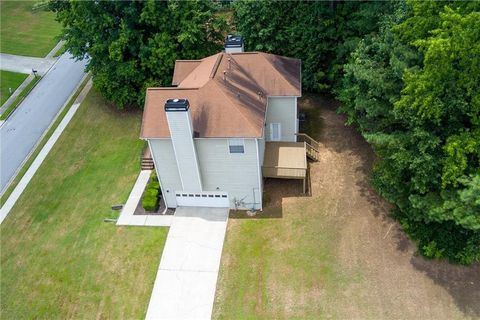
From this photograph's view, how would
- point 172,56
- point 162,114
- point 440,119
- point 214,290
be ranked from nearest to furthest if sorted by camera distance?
point 440,119
point 214,290
point 162,114
point 172,56

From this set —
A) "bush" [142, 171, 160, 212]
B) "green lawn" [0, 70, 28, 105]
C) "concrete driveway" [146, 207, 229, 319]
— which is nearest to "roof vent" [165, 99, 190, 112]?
"bush" [142, 171, 160, 212]

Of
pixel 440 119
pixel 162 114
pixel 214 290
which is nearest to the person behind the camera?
pixel 440 119

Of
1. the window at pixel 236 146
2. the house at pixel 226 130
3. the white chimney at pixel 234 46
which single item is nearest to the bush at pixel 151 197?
the house at pixel 226 130

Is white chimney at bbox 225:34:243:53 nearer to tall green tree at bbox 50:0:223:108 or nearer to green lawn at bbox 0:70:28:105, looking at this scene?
tall green tree at bbox 50:0:223:108

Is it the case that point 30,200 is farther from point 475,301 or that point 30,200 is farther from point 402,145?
point 475,301

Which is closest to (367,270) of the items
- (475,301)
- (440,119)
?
(475,301)

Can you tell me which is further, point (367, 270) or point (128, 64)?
point (128, 64)

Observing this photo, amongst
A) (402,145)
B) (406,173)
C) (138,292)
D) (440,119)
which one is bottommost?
(138,292)

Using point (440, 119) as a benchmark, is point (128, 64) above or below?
below
